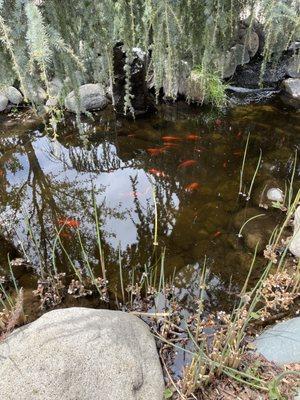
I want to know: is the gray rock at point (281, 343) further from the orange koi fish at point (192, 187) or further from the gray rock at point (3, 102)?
the gray rock at point (3, 102)

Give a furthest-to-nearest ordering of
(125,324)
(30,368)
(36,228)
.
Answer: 1. (36,228)
2. (125,324)
3. (30,368)

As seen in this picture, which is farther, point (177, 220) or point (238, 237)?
point (177, 220)

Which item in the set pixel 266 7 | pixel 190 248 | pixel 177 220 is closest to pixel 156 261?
pixel 190 248

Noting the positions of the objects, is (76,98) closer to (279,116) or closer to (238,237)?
(238,237)

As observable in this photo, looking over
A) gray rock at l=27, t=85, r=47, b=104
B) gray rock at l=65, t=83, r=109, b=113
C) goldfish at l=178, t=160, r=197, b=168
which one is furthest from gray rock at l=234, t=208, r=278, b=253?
gray rock at l=65, t=83, r=109, b=113

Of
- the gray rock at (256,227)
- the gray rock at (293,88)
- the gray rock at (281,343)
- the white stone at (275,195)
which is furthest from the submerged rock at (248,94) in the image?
the gray rock at (281,343)

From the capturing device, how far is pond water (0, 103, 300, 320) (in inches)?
108

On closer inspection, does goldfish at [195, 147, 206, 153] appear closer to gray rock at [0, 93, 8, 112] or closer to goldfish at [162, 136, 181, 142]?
goldfish at [162, 136, 181, 142]

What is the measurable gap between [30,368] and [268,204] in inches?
91.0

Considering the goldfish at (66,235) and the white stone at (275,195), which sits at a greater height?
the white stone at (275,195)

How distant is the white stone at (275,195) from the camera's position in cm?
321

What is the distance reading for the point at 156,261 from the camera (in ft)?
8.97

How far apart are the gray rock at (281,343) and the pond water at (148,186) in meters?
0.42

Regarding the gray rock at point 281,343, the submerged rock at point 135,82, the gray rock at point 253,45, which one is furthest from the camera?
the gray rock at point 253,45
